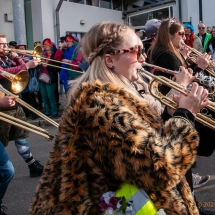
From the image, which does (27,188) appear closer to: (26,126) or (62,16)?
(26,126)

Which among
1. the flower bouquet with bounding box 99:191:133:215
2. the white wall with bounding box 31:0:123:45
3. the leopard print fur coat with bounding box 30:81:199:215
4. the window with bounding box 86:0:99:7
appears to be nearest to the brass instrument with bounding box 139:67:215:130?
the leopard print fur coat with bounding box 30:81:199:215

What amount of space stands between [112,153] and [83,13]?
12.4 meters

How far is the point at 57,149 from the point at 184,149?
23.2 inches

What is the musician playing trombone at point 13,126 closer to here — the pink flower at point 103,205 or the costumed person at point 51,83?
the pink flower at point 103,205

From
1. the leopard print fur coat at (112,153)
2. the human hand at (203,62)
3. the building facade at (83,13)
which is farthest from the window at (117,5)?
the leopard print fur coat at (112,153)

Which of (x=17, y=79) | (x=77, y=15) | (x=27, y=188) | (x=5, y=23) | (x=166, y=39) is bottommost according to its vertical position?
(x=27, y=188)

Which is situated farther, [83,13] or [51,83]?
[83,13]

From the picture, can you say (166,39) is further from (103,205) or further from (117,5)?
(117,5)

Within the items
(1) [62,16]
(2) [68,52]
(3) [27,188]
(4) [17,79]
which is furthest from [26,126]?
(1) [62,16]

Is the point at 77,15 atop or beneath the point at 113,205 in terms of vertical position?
atop

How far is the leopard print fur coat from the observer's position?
1468 millimetres

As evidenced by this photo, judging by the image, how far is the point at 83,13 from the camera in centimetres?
1326

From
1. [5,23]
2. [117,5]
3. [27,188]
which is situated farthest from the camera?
[117,5]

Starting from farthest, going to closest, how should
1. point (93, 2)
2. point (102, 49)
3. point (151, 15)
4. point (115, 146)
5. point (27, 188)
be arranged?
1. point (151, 15)
2. point (93, 2)
3. point (27, 188)
4. point (102, 49)
5. point (115, 146)
